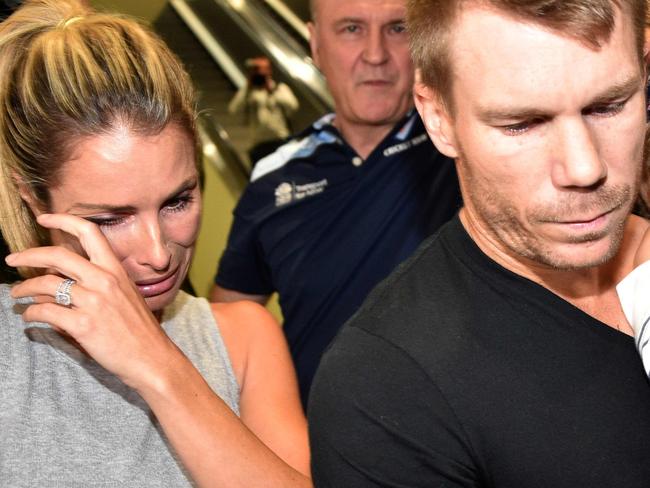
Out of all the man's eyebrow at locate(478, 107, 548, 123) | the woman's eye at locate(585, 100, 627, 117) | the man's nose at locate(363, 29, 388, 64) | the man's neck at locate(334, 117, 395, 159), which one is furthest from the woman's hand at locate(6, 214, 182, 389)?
the man's nose at locate(363, 29, 388, 64)

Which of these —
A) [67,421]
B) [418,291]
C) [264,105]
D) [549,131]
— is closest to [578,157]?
[549,131]

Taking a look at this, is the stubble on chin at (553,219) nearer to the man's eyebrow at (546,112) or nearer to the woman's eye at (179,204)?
the man's eyebrow at (546,112)

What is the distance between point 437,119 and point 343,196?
155cm

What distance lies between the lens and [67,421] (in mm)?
1952

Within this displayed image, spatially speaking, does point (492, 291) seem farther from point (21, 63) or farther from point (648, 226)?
point (21, 63)

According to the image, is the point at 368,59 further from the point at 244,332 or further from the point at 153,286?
the point at 153,286

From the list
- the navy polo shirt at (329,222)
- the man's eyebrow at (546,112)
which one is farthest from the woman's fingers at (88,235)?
the navy polo shirt at (329,222)

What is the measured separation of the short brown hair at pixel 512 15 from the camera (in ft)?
5.12

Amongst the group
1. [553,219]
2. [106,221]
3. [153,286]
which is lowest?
[153,286]

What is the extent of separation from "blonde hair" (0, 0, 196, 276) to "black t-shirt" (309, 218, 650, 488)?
65 cm

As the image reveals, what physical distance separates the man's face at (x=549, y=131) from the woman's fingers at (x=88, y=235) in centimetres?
69

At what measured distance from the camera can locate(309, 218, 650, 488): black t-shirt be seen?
1619mm

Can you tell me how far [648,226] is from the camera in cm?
193

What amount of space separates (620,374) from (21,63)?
1.32m
